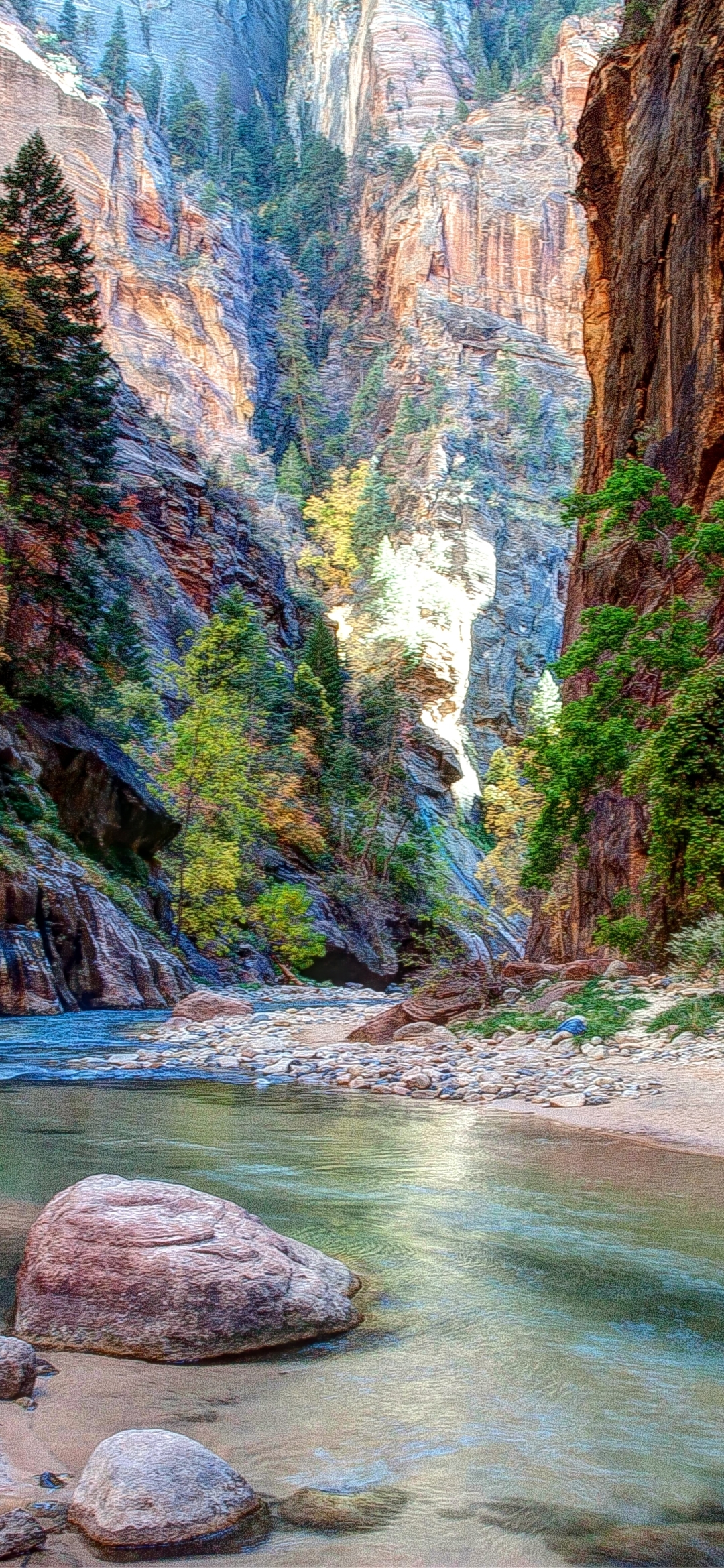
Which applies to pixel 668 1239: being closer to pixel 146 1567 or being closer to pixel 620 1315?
pixel 620 1315

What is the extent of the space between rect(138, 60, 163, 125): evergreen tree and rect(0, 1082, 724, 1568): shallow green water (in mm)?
105827

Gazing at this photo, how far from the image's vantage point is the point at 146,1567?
101 inches

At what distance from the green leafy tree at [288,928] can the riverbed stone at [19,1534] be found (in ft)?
110

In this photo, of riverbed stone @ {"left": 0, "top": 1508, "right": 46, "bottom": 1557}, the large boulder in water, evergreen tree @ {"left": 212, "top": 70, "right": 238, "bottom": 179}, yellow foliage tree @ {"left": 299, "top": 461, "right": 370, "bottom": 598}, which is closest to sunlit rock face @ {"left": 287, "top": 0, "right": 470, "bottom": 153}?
evergreen tree @ {"left": 212, "top": 70, "right": 238, "bottom": 179}

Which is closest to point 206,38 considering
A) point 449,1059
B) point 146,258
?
point 146,258

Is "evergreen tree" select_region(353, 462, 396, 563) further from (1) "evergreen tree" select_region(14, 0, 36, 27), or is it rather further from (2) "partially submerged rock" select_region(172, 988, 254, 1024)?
(1) "evergreen tree" select_region(14, 0, 36, 27)

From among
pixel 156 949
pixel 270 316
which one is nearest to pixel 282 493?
pixel 270 316

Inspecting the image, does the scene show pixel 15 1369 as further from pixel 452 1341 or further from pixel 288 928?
pixel 288 928

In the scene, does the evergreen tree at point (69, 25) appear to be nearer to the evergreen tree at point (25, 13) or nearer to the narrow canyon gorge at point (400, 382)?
the narrow canyon gorge at point (400, 382)

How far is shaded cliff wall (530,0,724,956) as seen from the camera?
21.2m

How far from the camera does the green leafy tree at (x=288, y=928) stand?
36.1 meters

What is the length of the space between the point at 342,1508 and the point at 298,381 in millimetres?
89708

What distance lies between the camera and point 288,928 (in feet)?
118

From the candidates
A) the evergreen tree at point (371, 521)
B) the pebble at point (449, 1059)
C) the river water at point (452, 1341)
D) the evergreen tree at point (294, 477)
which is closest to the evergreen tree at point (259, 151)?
the evergreen tree at point (294, 477)
